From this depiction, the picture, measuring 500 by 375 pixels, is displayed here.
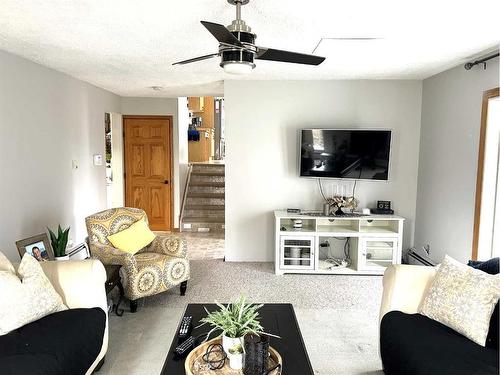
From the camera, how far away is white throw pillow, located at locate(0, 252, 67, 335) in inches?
81.6

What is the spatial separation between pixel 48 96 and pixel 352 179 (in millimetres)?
3565

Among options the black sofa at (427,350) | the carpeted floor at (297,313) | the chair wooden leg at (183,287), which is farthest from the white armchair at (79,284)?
the black sofa at (427,350)

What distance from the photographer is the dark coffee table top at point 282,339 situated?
183cm

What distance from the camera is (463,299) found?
2.12m

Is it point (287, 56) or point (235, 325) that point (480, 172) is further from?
point (235, 325)

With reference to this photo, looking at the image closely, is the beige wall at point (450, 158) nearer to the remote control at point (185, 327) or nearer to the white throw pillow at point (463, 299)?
the white throw pillow at point (463, 299)

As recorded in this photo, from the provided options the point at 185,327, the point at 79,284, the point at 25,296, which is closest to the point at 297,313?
the point at 185,327

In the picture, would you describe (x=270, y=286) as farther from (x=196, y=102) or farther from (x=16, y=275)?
(x=196, y=102)

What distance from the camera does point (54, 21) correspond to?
2557mm

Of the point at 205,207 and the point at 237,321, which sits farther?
the point at 205,207

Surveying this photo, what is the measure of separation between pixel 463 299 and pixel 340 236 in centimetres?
228

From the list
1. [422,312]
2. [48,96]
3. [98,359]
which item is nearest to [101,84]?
[48,96]

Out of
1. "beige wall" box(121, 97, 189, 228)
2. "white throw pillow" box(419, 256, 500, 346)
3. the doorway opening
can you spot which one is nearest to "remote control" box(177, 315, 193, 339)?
"white throw pillow" box(419, 256, 500, 346)

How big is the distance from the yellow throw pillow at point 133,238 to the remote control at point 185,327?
1.54m
